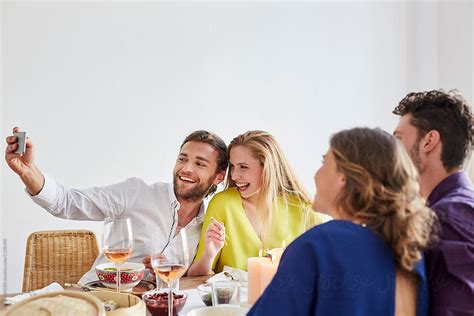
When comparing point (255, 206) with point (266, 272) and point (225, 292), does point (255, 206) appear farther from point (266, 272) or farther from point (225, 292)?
point (225, 292)

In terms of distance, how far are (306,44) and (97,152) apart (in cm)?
163

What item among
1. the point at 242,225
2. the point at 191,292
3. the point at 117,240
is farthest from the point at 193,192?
the point at 117,240

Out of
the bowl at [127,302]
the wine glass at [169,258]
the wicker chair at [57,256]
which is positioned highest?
the wine glass at [169,258]

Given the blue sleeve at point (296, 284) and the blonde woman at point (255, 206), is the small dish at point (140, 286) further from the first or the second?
the blue sleeve at point (296, 284)

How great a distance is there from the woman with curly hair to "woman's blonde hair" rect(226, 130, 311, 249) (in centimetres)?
119

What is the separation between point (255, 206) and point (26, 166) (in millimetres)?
927

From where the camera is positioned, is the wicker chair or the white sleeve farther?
the wicker chair

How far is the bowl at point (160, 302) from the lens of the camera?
1512 millimetres

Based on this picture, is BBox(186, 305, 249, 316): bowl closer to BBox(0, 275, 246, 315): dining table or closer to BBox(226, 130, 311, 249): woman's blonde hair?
BBox(0, 275, 246, 315): dining table

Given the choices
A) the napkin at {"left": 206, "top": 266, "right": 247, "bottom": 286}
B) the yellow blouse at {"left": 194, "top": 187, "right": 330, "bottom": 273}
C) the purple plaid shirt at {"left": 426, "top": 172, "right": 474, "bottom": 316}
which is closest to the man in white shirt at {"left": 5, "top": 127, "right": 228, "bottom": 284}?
the yellow blouse at {"left": 194, "top": 187, "right": 330, "bottom": 273}

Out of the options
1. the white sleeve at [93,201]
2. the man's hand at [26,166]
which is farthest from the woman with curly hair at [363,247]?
the white sleeve at [93,201]

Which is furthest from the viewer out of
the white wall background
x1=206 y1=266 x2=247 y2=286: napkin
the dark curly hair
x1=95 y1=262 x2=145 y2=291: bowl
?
the white wall background

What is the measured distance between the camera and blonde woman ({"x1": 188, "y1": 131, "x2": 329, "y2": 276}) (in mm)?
2340

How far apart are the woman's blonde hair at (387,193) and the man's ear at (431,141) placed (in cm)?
46
